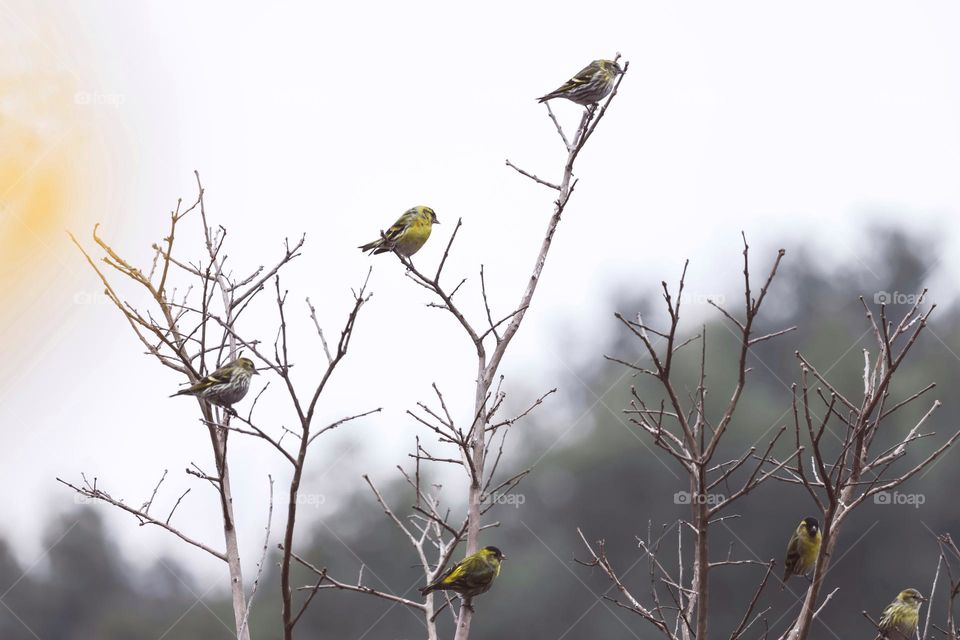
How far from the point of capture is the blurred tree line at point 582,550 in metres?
28.8

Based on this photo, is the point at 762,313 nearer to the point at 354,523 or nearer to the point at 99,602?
the point at 354,523

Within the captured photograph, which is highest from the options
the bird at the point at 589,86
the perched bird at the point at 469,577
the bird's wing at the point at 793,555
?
the bird at the point at 589,86

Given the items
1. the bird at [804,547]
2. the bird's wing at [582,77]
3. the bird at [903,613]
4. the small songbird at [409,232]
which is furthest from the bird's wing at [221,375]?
the bird at [903,613]

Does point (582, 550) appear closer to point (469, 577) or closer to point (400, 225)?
point (400, 225)

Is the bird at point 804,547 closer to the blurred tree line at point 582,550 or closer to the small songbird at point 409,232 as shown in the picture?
the small songbird at point 409,232

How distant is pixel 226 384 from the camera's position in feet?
20.0

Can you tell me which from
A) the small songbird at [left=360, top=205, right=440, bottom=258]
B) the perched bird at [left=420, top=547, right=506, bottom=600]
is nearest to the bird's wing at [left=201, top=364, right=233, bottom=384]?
the small songbird at [left=360, top=205, right=440, bottom=258]

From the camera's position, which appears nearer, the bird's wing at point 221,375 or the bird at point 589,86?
the bird's wing at point 221,375

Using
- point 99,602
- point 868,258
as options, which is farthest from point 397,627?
point 868,258

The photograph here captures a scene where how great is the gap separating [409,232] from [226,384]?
2.05 meters

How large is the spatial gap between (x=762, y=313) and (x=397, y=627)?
19.7 metres

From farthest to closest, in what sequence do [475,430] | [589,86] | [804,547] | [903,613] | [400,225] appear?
[903,613] < [589,86] < [400,225] < [804,547] < [475,430]

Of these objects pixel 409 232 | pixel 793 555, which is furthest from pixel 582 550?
pixel 409 232

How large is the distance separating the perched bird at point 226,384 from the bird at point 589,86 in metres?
3.25
